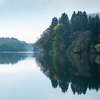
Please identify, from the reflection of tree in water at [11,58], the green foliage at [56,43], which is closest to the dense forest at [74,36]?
the green foliage at [56,43]

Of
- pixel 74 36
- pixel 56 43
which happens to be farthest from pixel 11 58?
pixel 56 43

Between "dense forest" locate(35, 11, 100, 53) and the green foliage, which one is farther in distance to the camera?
the green foliage

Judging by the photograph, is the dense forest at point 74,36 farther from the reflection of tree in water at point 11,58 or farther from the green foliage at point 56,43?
the reflection of tree in water at point 11,58

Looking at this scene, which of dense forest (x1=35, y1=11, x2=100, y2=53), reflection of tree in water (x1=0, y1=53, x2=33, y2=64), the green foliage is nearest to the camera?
reflection of tree in water (x1=0, y1=53, x2=33, y2=64)

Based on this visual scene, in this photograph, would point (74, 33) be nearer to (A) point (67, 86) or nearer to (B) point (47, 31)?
(B) point (47, 31)

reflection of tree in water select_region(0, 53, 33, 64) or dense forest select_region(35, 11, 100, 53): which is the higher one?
dense forest select_region(35, 11, 100, 53)

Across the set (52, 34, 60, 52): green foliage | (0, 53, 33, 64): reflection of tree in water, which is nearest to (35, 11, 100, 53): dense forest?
(52, 34, 60, 52): green foliage

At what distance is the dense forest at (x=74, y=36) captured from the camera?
50250 mm

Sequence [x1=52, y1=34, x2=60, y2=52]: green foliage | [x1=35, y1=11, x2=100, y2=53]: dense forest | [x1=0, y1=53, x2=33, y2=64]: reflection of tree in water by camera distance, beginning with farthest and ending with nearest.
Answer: [x1=52, y1=34, x2=60, y2=52]: green foliage < [x1=35, y1=11, x2=100, y2=53]: dense forest < [x1=0, y1=53, x2=33, y2=64]: reflection of tree in water

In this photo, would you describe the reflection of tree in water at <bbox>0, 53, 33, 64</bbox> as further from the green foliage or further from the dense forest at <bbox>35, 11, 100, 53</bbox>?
the green foliage

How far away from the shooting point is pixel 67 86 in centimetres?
803

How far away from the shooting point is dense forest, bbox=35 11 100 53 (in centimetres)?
5025

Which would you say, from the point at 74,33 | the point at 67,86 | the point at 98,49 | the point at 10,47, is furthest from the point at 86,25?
the point at 10,47

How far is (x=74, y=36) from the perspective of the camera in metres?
59.6
